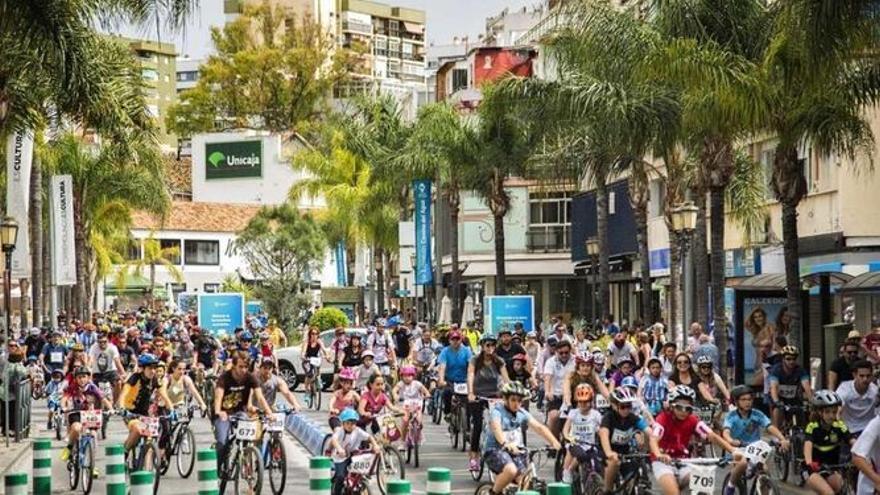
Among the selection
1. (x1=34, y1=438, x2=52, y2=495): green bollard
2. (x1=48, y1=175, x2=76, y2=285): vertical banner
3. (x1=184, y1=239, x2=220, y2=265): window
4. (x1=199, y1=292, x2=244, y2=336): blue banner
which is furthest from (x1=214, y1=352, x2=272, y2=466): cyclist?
(x1=184, y1=239, x2=220, y2=265): window

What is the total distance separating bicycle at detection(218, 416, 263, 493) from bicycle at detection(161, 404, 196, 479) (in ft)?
9.56

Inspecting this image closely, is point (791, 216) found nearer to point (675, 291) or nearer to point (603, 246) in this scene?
point (675, 291)

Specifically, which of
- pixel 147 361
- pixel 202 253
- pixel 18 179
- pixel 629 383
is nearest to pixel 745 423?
pixel 629 383

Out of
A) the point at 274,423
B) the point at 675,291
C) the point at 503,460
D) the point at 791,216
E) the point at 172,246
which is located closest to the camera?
the point at 503,460

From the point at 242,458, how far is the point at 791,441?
669 cm

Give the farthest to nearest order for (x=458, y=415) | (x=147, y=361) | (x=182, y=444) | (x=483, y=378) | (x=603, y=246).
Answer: (x=603, y=246) < (x=458, y=415) < (x=483, y=378) < (x=182, y=444) < (x=147, y=361)

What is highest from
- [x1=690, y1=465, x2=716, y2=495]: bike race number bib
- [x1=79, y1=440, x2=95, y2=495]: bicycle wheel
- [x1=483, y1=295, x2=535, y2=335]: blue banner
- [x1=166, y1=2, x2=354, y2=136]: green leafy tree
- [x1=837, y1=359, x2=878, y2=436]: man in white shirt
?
[x1=166, y1=2, x2=354, y2=136]: green leafy tree

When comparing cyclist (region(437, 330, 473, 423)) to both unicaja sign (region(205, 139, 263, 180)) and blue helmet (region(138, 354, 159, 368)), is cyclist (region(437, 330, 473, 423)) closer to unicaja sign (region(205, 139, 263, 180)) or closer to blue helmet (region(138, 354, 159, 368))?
blue helmet (region(138, 354, 159, 368))

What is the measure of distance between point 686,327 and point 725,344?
8.22 feet

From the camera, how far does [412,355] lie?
37469mm

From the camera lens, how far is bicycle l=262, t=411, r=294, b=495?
825 inches

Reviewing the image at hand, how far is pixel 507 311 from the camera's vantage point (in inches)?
1911

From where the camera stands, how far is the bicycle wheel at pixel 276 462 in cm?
2105

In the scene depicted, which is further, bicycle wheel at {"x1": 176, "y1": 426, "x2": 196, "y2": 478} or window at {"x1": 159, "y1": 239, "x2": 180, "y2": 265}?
window at {"x1": 159, "y1": 239, "x2": 180, "y2": 265}
